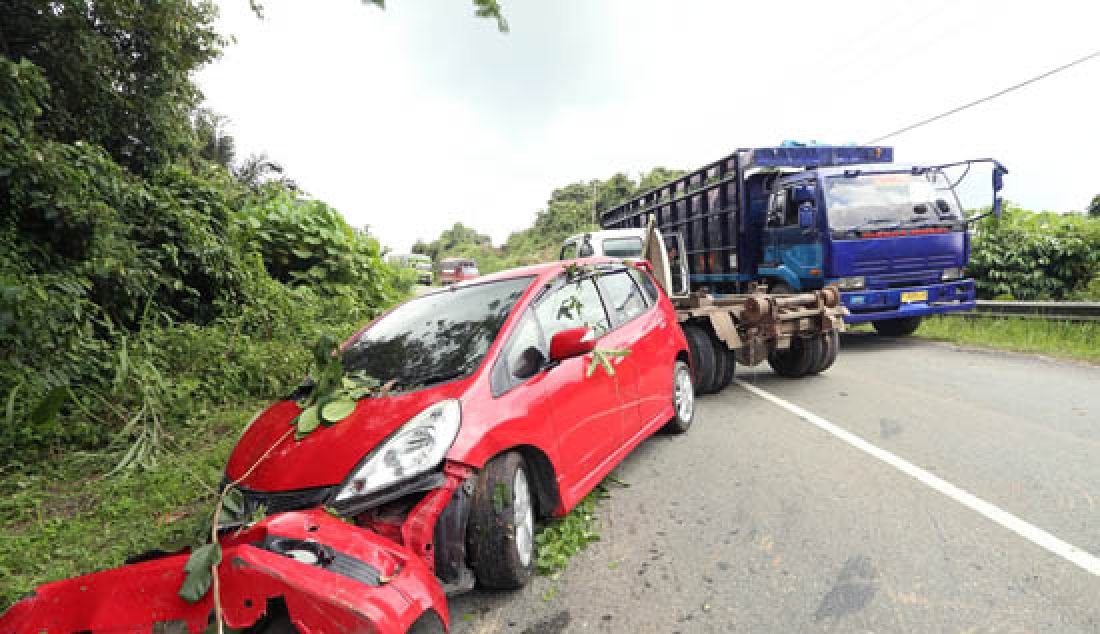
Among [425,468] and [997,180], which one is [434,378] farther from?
[997,180]

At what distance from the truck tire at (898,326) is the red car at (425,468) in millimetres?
7234

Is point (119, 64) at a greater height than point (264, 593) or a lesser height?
greater

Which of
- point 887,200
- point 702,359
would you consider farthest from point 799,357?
point 887,200

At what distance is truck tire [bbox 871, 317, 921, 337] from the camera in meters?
9.08

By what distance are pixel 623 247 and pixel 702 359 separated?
495cm

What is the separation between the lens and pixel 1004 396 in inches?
206

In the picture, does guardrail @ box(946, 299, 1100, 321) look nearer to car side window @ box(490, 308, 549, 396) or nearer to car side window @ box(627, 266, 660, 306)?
Answer: car side window @ box(627, 266, 660, 306)

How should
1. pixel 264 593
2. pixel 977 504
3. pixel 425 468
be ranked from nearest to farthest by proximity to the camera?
1. pixel 264 593
2. pixel 425 468
3. pixel 977 504

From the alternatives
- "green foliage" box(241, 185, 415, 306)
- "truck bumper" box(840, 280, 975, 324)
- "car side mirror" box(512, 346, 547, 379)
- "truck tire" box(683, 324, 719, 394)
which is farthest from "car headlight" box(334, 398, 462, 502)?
Answer: "truck bumper" box(840, 280, 975, 324)

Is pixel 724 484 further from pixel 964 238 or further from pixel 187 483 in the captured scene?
pixel 964 238

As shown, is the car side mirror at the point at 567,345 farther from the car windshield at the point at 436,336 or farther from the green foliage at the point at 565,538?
the green foliage at the point at 565,538

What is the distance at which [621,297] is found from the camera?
4.15 meters

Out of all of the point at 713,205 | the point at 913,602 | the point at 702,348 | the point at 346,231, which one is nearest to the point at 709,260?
the point at 713,205

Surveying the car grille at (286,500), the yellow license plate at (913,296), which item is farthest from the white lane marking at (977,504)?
the yellow license plate at (913,296)
